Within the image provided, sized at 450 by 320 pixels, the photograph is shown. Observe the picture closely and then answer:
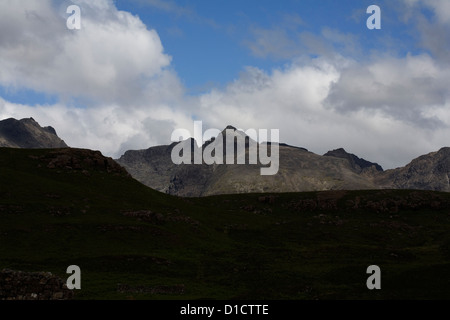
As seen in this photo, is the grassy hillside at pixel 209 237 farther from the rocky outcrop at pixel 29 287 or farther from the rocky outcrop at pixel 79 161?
the rocky outcrop at pixel 29 287

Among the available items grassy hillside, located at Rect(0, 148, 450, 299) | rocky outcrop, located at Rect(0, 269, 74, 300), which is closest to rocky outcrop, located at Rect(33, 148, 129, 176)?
grassy hillside, located at Rect(0, 148, 450, 299)

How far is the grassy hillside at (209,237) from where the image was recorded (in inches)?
2088

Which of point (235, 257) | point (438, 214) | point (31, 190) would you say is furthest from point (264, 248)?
point (438, 214)

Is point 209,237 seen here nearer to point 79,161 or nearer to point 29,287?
point 79,161

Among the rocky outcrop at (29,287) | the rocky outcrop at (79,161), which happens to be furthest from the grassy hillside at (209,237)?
the rocky outcrop at (29,287)

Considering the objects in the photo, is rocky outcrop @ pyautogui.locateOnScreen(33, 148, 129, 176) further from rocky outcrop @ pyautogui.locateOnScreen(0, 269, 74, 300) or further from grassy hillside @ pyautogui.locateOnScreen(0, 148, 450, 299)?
rocky outcrop @ pyautogui.locateOnScreen(0, 269, 74, 300)

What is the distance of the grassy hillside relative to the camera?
174 ft

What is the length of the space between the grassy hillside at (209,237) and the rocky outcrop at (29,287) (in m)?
5.91

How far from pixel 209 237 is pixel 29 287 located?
55103 mm

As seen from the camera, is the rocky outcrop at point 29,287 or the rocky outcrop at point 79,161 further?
the rocky outcrop at point 79,161

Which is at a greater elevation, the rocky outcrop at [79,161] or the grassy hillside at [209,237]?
the rocky outcrop at [79,161]

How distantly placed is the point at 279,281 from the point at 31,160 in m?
86.7

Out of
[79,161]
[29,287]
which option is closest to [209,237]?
[79,161]
